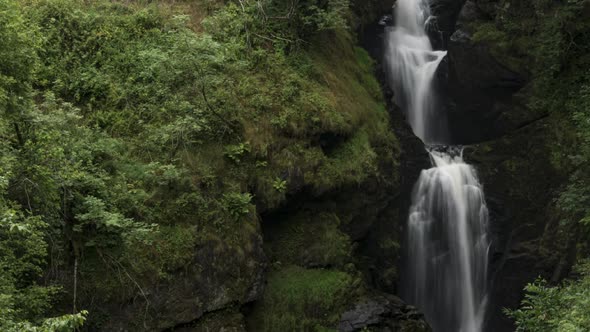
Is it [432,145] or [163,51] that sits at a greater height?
[163,51]

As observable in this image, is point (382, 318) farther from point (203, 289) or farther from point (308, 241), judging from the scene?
point (203, 289)

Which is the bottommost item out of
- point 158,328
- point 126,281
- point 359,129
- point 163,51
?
point 158,328

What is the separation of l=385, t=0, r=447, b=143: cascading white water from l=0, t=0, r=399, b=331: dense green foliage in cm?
313

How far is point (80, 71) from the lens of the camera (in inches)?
546

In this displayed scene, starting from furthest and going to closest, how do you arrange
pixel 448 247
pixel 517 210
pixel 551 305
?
pixel 517 210
pixel 448 247
pixel 551 305

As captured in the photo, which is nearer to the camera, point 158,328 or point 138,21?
point 158,328

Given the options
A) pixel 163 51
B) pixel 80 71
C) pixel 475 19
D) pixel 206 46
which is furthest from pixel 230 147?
A: pixel 475 19

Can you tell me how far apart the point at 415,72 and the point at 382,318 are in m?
11.8

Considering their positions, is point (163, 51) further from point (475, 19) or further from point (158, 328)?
point (475, 19)

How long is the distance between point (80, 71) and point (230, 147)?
14.4 ft

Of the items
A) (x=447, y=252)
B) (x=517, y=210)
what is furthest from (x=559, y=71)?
(x=447, y=252)

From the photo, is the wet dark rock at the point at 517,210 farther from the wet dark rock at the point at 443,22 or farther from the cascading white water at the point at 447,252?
the wet dark rock at the point at 443,22

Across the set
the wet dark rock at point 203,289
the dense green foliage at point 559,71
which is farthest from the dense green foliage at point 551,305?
the wet dark rock at point 203,289

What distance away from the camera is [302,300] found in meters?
13.0
